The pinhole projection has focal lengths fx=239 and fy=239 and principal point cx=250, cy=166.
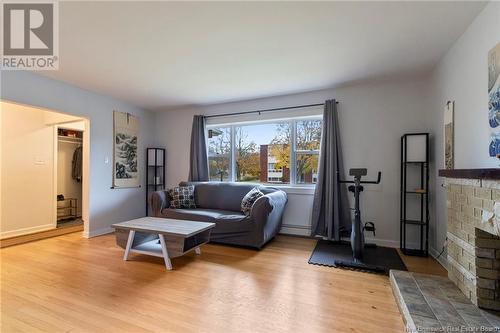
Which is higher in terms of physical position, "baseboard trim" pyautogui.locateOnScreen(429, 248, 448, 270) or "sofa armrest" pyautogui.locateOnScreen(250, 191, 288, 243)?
"sofa armrest" pyautogui.locateOnScreen(250, 191, 288, 243)

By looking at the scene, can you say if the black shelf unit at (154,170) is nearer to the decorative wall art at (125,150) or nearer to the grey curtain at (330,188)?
the decorative wall art at (125,150)

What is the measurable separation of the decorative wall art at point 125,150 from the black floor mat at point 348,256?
11.8 feet

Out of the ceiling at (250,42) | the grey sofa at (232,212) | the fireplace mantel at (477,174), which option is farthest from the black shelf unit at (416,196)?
the grey sofa at (232,212)

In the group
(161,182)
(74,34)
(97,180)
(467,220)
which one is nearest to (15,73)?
(74,34)

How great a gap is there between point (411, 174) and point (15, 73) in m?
5.35

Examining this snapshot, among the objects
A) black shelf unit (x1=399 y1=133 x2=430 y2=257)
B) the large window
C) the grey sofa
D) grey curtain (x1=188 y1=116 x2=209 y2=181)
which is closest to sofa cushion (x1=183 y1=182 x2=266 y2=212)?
the grey sofa

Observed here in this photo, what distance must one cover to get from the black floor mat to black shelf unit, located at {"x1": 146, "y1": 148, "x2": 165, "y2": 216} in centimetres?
346

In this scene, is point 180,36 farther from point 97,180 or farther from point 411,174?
point 411,174

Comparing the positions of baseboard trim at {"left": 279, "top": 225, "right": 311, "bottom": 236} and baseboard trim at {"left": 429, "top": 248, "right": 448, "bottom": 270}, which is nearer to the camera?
baseboard trim at {"left": 429, "top": 248, "right": 448, "bottom": 270}

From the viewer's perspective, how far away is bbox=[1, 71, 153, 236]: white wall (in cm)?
311

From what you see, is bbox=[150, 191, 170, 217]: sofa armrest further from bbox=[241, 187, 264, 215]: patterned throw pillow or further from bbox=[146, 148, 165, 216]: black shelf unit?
bbox=[241, 187, 264, 215]: patterned throw pillow

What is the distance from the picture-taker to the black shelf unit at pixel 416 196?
3.03 metres

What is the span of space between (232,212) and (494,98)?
3.15 m

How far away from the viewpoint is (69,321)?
1701mm
